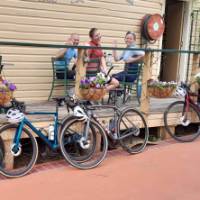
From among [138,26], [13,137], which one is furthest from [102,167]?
[138,26]

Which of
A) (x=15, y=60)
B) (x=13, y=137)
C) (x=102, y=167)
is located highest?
(x=15, y=60)

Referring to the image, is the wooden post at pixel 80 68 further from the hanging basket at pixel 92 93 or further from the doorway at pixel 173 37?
the doorway at pixel 173 37

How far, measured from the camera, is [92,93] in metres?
5.80

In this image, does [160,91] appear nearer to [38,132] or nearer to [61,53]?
[61,53]

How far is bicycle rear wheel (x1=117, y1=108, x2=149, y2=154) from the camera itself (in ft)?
20.6

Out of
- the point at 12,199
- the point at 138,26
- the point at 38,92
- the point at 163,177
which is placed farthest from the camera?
the point at 138,26

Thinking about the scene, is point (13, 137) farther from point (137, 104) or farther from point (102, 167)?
point (137, 104)

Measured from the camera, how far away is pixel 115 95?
276 inches

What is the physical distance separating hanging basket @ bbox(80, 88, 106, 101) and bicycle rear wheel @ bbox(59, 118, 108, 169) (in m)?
0.34

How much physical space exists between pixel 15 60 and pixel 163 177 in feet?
11.0

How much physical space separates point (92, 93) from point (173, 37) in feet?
17.8

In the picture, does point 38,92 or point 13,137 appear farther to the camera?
point 38,92

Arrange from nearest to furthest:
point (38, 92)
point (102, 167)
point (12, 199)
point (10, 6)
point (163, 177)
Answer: point (12, 199), point (163, 177), point (102, 167), point (10, 6), point (38, 92)

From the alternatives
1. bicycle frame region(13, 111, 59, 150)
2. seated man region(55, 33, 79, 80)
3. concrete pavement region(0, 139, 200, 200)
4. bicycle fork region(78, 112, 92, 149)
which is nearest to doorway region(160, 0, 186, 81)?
seated man region(55, 33, 79, 80)
